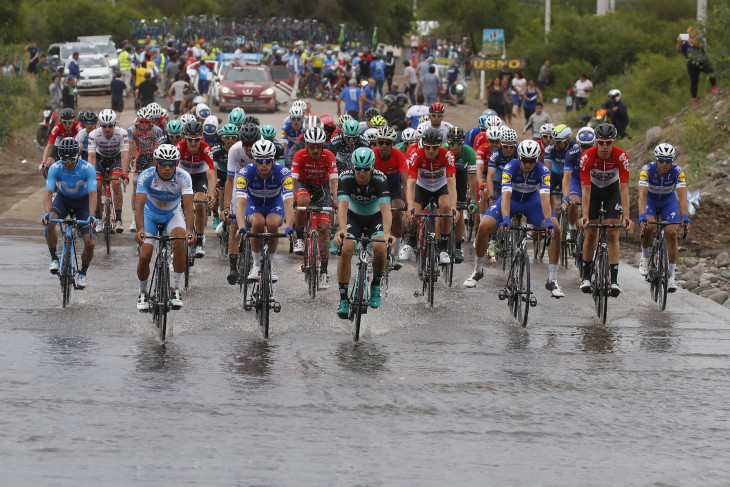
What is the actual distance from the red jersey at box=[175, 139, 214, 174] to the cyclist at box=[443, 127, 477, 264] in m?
3.26

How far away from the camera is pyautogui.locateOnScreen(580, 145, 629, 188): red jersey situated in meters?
15.1

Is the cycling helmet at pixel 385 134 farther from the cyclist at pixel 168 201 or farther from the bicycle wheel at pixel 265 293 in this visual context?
the bicycle wheel at pixel 265 293

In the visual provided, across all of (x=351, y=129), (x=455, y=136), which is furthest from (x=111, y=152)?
(x=455, y=136)

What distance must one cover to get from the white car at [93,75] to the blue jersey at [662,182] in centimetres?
3487

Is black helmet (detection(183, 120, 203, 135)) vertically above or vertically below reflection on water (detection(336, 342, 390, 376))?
above

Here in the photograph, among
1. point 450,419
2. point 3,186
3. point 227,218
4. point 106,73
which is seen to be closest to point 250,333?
point 227,218

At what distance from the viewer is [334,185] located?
50.6ft

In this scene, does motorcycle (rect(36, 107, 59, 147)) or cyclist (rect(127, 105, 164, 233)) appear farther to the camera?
motorcycle (rect(36, 107, 59, 147))

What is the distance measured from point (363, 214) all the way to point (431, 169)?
2.52m

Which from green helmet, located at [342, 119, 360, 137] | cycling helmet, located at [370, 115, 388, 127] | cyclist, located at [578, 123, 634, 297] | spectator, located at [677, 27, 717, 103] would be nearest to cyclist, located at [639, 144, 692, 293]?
cyclist, located at [578, 123, 634, 297]

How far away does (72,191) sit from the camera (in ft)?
49.0

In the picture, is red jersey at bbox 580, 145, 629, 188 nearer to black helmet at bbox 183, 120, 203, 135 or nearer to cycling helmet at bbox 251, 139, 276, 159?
cycling helmet at bbox 251, 139, 276, 159

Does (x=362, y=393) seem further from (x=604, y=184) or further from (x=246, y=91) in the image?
(x=246, y=91)

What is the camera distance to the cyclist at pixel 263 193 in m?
13.6
